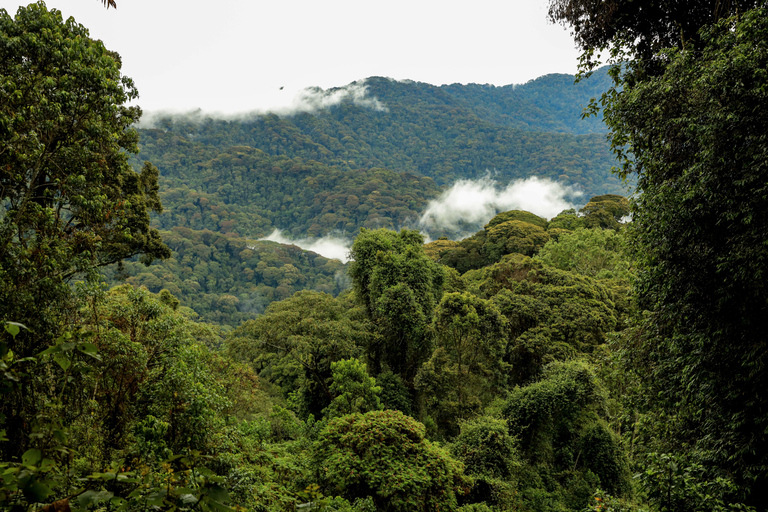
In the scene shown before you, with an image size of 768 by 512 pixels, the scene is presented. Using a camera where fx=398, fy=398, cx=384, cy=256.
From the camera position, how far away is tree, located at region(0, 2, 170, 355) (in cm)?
547

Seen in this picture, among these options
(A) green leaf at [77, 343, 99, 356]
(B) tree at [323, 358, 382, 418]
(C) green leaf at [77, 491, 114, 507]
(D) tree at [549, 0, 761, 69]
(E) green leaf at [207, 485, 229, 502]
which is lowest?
(C) green leaf at [77, 491, 114, 507]

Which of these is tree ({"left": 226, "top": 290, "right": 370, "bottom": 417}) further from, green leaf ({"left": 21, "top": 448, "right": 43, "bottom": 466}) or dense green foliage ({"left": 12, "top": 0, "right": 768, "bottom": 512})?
green leaf ({"left": 21, "top": 448, "right": 43, "bottom": 466})

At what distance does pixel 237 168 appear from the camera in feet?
527

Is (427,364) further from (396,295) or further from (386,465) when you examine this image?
Answer: (386,465)

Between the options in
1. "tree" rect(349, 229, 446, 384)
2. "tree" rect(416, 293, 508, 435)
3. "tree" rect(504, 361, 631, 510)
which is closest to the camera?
"tree" rect(504, 361, 631, 510)

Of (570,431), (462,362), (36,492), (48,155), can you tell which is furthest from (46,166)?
(570,431)

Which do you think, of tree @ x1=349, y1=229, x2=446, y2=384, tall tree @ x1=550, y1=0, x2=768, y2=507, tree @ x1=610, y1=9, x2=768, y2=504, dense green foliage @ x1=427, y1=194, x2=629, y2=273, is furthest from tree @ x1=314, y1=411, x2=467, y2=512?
dense green foliage @ x1=427, y1=194, x2=629, y2=273

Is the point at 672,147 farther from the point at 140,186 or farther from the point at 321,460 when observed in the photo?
the point at 140,186

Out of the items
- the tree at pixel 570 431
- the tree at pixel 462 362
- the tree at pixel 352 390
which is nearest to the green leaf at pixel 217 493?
the tree at pixel 352 390

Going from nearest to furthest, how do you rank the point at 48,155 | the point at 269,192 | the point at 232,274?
the point at 48,155, the point at 232,274, the point at 269,192

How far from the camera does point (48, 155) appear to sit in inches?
235

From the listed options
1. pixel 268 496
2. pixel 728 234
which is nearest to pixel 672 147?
pixel 728 234

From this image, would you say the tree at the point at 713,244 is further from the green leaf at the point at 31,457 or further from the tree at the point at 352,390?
the tree at the point at 352,390

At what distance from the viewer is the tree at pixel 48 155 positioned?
5.47 meters
